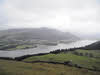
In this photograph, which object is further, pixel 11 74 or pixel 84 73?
pixel 84 73

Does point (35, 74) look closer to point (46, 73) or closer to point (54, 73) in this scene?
point (46, 73)

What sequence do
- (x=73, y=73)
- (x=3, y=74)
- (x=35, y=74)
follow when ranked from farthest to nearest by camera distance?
1. (x=73, y=73)
2. (x=35, y=74)
3. (x=3, y=74)

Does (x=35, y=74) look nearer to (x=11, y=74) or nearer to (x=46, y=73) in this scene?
(x=46, y=73)

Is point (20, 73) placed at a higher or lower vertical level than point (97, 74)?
higher

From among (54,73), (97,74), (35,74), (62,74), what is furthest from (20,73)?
(97,74)

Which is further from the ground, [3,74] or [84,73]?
[3,74]

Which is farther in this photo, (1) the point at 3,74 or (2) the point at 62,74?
(2) the point at 62,74

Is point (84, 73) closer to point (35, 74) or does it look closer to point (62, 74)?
point (62, 74)

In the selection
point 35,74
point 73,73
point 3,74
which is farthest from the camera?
point 73,73

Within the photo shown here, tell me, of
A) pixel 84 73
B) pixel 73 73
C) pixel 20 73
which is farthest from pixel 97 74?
pixel 20 73
